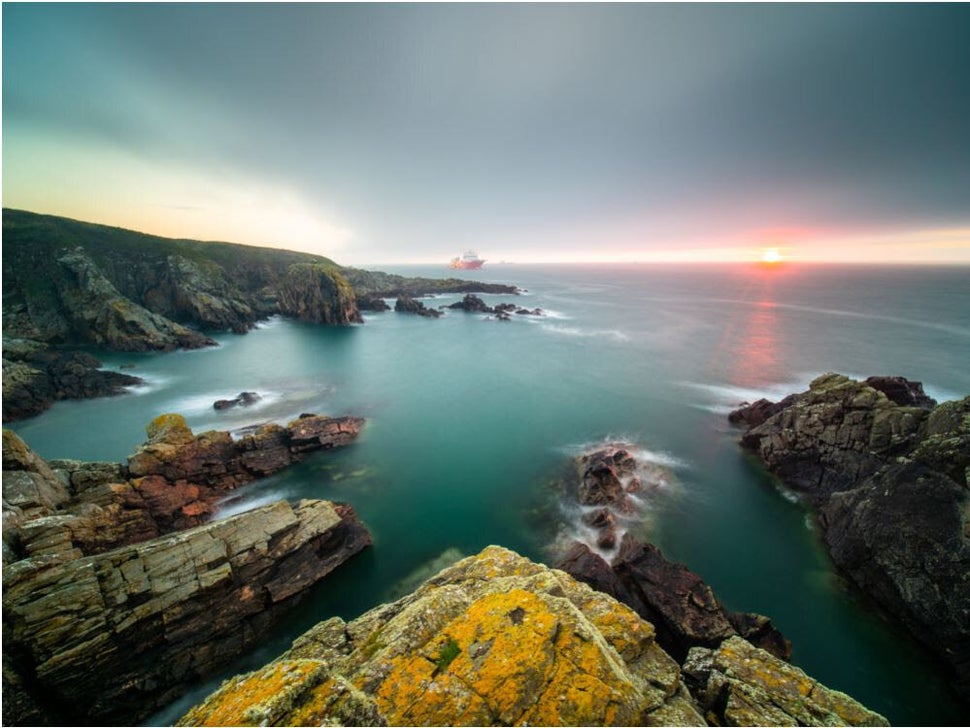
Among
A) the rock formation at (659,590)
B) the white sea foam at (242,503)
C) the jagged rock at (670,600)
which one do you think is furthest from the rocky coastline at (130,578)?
the jagged rock at (670,600)

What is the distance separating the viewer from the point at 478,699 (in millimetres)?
6703

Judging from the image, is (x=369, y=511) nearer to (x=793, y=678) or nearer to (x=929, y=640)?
(x=793, y=678)

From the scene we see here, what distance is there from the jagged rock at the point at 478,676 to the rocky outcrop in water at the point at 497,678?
0.07ft

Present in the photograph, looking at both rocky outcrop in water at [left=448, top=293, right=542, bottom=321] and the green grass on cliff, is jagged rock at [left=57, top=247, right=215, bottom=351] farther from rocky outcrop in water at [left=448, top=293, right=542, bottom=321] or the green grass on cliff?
rocky outcrop in water at [left=448, top=293, right=542, bottom=321]

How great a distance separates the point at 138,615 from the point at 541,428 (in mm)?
28061

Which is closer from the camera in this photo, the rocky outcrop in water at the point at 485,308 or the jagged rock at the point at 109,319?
Answer: the jagged rock at the point at 109,319

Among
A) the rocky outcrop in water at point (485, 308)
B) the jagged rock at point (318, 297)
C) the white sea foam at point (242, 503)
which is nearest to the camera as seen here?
the white sea foam at point (242, 503)

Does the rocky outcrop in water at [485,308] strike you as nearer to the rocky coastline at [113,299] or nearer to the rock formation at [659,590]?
the rocky coastline at [113,299]

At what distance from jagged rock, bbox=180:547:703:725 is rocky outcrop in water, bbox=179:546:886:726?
0.02m

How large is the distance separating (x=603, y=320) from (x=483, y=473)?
2875 inches

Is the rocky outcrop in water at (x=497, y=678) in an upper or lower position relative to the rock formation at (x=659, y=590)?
upper

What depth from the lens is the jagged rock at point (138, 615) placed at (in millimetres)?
11186

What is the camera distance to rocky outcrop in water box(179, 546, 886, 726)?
6.26 metres

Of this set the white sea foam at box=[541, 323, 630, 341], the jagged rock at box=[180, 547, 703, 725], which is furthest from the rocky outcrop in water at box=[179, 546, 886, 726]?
the white sea foam at box=[541, 323, 630, 341]
